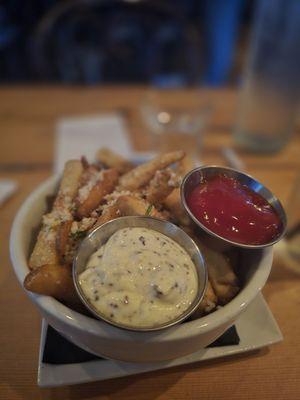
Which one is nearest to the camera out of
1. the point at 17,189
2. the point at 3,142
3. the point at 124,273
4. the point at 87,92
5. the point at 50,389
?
the point at 124,273

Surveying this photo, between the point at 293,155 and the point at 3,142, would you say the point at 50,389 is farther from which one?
the point at 293,155

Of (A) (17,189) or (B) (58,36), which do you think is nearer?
(A) (17,189)

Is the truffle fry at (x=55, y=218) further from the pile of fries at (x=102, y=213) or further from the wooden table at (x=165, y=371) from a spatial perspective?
the wooden table at (x=165, y=371)

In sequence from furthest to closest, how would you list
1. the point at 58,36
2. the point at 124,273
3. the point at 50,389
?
the point at 58,36, the point at 50,389, the point at 124,273

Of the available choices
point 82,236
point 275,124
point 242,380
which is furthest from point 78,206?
point 275,124

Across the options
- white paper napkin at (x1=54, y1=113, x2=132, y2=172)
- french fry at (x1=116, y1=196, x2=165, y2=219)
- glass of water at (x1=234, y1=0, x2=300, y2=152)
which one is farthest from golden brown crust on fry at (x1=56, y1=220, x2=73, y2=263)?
glass of water at (x1=234, y1=0, x2=300, y2=152)

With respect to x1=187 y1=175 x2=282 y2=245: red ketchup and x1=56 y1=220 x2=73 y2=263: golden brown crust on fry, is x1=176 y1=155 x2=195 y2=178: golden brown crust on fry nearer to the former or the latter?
x1=187 y1=175 x2=282 y2=245: red ketchup
